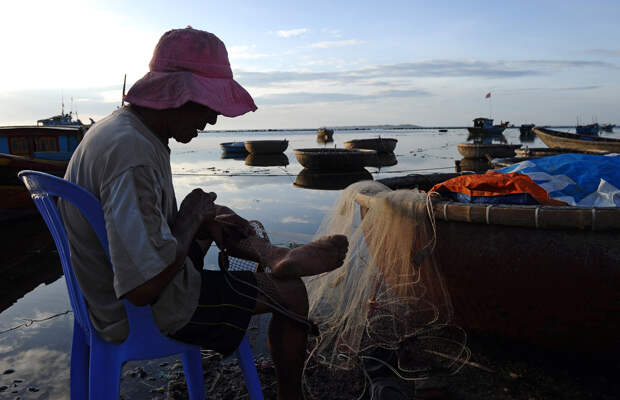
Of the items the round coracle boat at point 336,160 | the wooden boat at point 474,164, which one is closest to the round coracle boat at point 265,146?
the round coracle boat at point 336,160

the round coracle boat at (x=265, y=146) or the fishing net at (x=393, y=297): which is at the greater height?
the round coracle boat at (x=265, y=146)

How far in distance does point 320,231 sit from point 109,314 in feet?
6.55

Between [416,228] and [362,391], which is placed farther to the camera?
[416,228]

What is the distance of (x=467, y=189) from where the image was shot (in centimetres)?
296

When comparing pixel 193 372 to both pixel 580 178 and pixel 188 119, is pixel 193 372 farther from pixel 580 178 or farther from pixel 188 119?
pixel 580 178

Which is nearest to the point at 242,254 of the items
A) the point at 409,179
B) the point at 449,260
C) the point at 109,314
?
the point at 109,314

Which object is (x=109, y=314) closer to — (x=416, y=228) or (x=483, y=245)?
(x=416, y=228)

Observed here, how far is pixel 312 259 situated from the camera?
1818mm

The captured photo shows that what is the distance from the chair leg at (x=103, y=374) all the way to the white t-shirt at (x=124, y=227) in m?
0.08

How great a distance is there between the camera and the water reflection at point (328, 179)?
470 inches

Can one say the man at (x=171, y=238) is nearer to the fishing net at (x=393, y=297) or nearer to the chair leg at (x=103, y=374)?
the chair leg at (x=103, y=374)

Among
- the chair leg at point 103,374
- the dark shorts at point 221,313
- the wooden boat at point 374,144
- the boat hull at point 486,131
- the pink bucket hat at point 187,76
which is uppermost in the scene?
the boat hull at point 486,131

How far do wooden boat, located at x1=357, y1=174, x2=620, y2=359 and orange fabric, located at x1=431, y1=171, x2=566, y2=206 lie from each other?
415mm

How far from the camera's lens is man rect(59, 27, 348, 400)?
139 centimetres
